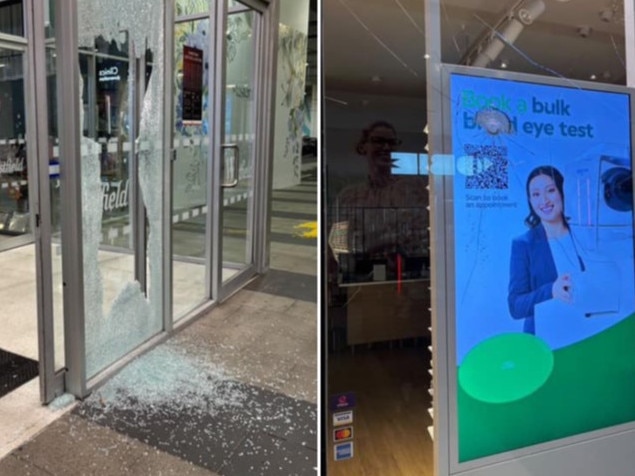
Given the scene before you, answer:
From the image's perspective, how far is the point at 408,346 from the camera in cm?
151

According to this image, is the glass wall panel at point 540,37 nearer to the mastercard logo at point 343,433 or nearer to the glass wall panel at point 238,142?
the mastercard logo at point 343,433

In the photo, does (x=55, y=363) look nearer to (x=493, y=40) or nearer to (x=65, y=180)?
(x=65, y=180)

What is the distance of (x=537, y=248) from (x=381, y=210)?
52 cm

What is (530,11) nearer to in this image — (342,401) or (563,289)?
(563,289)

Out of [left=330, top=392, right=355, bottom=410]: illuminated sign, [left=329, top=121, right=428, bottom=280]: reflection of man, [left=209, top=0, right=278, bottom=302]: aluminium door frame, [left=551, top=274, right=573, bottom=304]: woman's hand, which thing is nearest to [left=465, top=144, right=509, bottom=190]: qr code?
[left=329, top=121, right=428, bottom=280]: reflection of man

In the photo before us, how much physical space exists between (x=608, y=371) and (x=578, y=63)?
3.14 feet

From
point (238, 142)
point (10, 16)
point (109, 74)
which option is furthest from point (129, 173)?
point (10, 16)

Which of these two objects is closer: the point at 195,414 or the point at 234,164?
the point at 195,414

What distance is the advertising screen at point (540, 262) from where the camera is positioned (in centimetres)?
153

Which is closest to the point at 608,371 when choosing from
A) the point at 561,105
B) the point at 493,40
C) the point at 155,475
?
the point at 561,105

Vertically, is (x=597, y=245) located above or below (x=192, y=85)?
below

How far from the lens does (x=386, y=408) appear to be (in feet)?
4.85

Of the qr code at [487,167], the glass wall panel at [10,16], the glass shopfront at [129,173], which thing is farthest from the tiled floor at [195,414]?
the glass wall panel at [10,16]

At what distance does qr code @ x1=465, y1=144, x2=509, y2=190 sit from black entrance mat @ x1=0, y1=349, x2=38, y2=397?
2.90 metres
